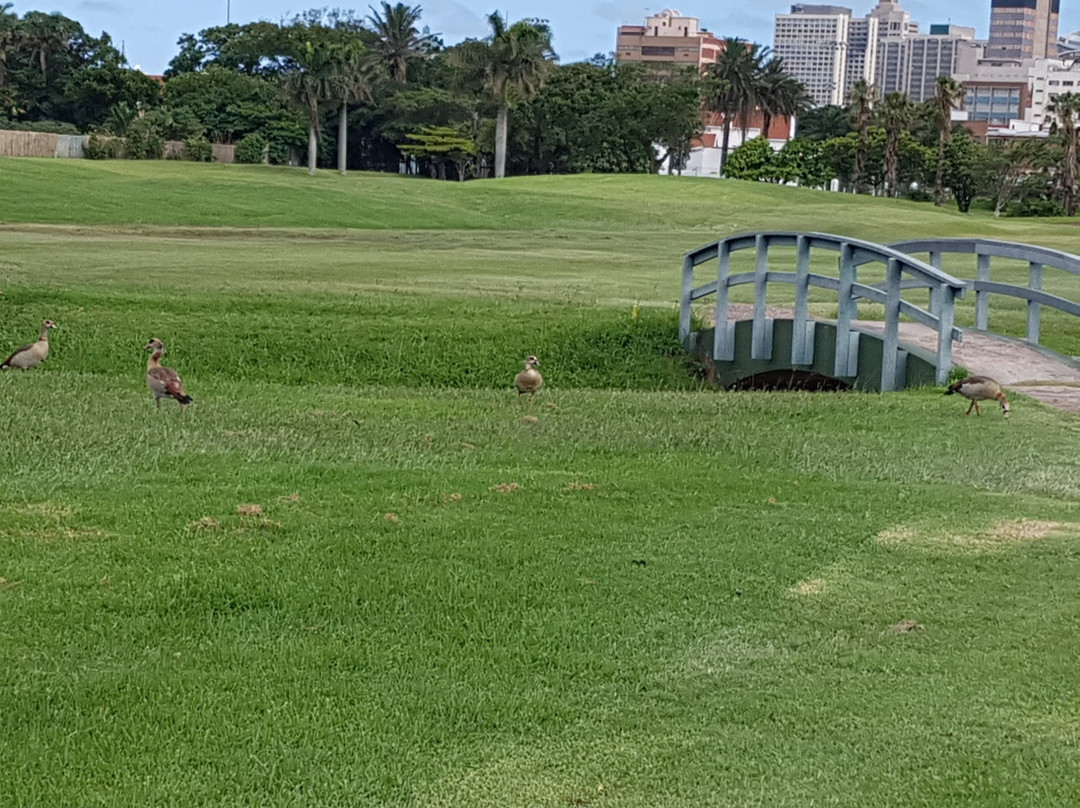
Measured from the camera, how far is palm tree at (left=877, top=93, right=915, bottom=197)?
342 feet

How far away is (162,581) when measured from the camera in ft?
24.0

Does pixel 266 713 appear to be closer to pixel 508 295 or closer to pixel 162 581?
pixel 162 581

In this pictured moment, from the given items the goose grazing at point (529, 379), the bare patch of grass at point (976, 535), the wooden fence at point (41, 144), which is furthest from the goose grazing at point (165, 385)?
the wooden fence at point (41, 144)

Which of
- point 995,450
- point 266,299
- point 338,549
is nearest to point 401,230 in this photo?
point 266,299

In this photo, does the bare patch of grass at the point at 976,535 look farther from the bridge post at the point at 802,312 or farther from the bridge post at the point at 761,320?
the bridge post at the point at 761,320

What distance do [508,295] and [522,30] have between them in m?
67.1

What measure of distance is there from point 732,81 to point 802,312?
102 meters

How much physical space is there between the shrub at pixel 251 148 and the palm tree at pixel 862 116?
40256mm

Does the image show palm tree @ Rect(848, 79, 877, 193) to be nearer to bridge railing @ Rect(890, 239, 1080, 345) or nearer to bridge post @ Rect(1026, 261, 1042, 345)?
bridge railing @ Rect(890, 239, 1080, 345)

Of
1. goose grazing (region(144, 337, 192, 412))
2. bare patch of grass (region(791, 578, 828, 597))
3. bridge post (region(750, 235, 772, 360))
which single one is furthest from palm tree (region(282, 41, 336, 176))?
bare patch of grass (region(791, 578, 828, 597))

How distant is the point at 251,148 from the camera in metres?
98.1

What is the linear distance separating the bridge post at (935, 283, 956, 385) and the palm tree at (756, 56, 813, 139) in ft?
345

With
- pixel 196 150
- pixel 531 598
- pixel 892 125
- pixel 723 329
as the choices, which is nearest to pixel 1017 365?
pixel 723 329

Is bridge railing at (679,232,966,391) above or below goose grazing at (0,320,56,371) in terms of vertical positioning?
above
